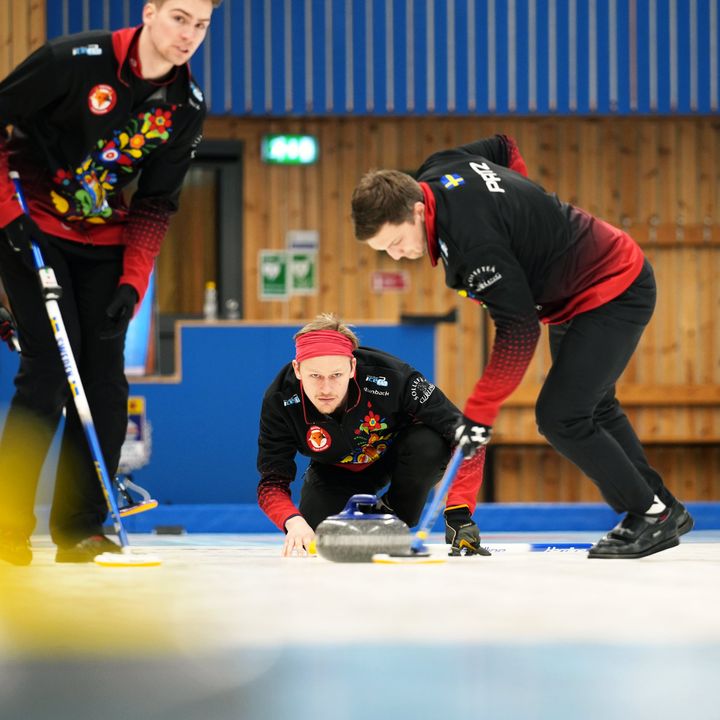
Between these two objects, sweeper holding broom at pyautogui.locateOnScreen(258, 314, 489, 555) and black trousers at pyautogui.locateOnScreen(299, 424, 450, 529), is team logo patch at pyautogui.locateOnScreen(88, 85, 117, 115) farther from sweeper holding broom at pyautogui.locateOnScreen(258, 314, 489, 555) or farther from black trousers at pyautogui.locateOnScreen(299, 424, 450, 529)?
black trousers at pyautogui.locateOnScreen(299, 424, 450, 529)

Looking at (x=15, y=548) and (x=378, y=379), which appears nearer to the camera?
(x=15, y=548)

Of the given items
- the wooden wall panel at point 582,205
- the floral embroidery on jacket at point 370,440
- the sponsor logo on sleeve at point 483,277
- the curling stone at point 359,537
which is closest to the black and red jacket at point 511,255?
the sponsor logo on sleeve at point 483,277

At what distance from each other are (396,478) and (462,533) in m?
0.42

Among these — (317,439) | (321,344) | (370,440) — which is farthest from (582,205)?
(321,344)

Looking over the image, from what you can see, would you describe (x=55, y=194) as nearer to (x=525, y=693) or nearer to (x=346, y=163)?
(x=525, y=693)

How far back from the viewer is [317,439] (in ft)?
8.93

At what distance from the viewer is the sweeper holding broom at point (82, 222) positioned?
2129 millimetres

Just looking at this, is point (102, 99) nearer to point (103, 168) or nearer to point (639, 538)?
point (103, 168)

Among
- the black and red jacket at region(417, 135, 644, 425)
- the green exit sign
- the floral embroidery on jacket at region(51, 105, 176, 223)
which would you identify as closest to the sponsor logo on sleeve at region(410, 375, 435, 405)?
the black and red jacket at region(417, 135, 644, 425)

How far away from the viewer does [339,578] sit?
1.60 m

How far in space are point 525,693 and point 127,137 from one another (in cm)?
153

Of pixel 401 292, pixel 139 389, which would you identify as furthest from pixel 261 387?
pixel 401 292

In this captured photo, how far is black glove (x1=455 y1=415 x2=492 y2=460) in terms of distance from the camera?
2.17 m

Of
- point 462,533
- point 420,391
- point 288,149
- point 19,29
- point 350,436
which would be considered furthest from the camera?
point 288,149
